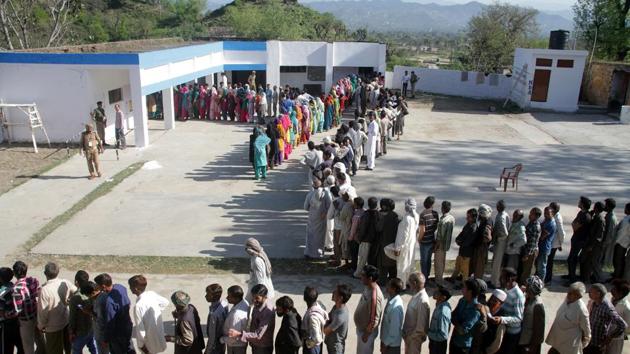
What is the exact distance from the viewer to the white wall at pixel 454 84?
26844 mm

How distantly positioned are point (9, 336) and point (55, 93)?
1176 cm

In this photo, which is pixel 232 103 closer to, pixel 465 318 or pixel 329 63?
pixel 329 63

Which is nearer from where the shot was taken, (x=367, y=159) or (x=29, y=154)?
(x=367, y=159)

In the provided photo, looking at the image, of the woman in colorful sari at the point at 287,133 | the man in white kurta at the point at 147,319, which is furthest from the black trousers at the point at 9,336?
the woman in colorful sari at the point at 287,133

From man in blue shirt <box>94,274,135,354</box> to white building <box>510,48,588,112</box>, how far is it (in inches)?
870

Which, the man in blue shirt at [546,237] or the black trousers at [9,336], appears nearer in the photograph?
the black trousers at [9,336]

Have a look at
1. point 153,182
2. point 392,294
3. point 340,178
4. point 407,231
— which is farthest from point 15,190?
point 392,294

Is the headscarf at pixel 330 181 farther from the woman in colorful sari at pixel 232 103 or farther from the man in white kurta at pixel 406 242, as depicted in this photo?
the woman in colorful sari at pixel 232 103

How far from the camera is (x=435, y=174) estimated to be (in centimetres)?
1312

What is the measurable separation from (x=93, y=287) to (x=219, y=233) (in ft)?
14.7

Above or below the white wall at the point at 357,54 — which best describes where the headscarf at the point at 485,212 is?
below

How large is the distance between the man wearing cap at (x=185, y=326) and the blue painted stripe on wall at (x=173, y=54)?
1177 centimetres

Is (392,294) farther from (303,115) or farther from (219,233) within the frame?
(303,115)

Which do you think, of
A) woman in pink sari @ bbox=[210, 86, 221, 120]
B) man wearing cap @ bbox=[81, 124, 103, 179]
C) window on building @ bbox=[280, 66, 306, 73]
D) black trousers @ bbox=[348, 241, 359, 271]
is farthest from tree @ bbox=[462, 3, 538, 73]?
black trousers @ bbox=[348, 241, 359, 271]
